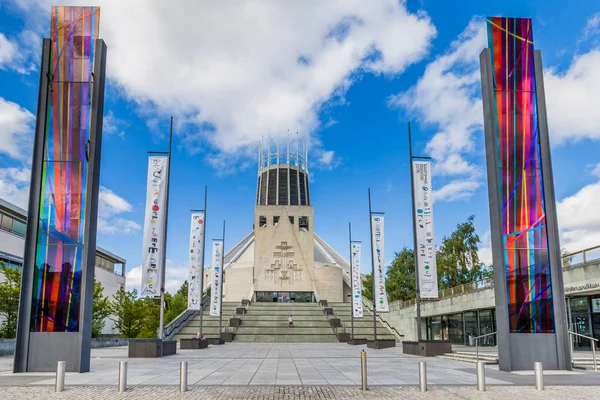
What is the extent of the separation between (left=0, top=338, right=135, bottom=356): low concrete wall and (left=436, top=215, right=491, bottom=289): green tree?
2752 centimetres

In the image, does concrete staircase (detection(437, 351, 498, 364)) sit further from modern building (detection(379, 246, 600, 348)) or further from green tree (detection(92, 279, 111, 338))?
green tree (detection(92, 279, 111, 338))

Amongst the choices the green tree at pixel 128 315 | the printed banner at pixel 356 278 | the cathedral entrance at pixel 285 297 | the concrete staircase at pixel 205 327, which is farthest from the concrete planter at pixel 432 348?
the cathedral entrance at pixel 285 297

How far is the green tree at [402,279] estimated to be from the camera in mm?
50844

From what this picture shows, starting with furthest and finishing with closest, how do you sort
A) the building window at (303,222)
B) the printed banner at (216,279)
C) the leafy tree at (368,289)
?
the building window at (303,222), the leafy tree at (368,289), the printed banner at (216,279)

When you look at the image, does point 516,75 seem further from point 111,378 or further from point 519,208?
point 111,378

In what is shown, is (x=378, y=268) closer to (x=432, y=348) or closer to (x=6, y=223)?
(x=432, y=348)

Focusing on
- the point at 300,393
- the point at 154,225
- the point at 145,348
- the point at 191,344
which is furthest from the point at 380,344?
the point at 300,393

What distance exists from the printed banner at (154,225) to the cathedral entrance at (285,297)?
125 feet

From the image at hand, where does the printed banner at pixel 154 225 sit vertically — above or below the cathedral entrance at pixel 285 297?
above

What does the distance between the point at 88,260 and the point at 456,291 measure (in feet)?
73.9

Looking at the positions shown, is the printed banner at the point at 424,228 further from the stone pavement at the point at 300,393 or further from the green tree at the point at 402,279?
the green tree at the point at 402,279

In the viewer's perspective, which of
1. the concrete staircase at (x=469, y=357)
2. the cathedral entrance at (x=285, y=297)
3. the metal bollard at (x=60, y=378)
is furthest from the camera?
the cathedral entrance at (x=285, y=297)

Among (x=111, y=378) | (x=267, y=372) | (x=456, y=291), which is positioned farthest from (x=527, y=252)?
(x=456, y=291)

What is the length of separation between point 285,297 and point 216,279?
25348mm
